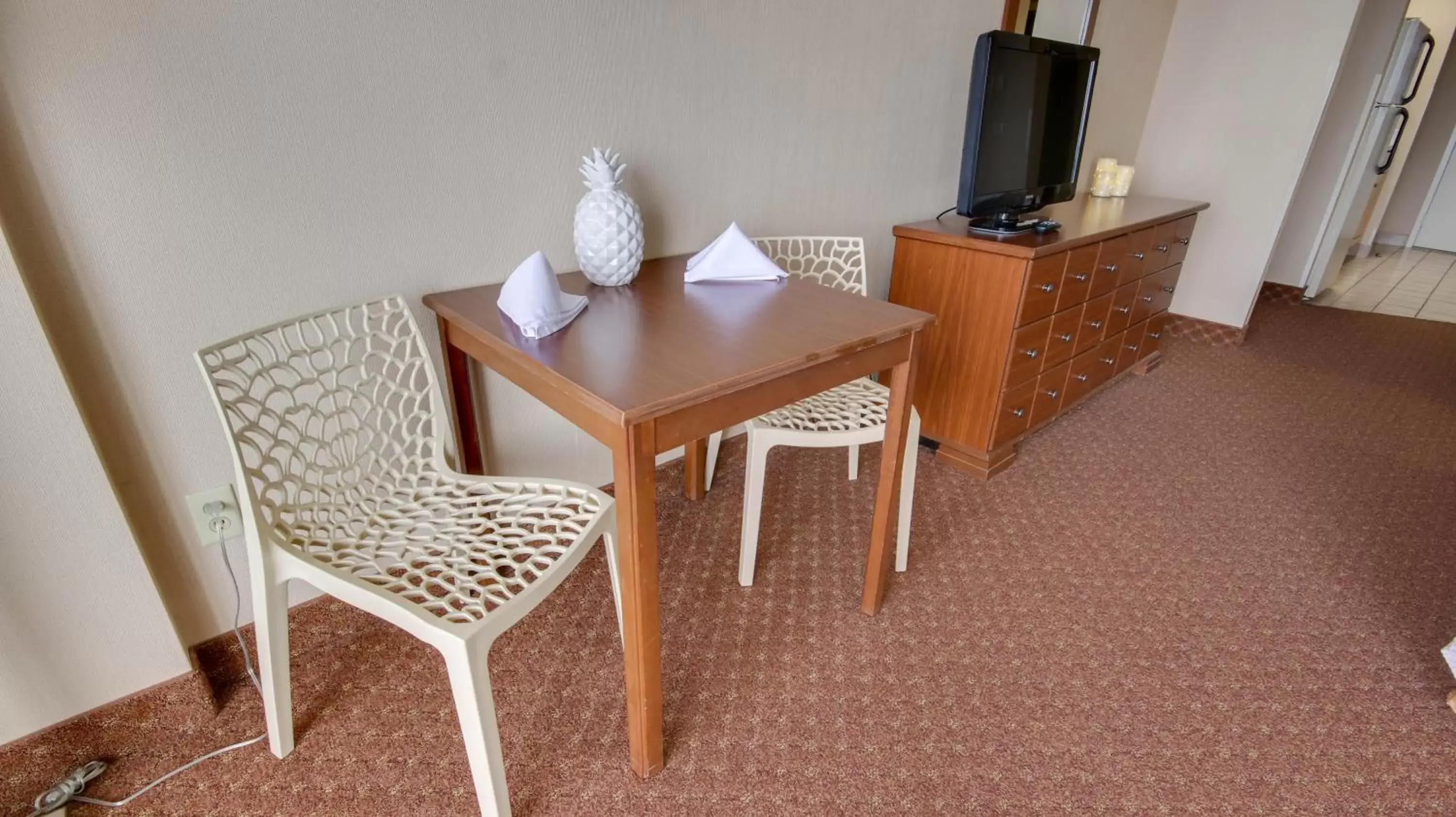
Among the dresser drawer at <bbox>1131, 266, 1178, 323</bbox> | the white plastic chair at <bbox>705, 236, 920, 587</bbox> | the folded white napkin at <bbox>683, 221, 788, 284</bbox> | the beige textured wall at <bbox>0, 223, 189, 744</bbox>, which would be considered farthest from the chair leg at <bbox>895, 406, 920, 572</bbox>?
the dresser drawer at <bbox>1131, 266, 1178, 323</bbox>

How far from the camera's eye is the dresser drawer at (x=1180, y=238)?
2.84m

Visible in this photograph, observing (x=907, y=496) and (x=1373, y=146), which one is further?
(x=1373, y=146)

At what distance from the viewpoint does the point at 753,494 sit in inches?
63.5

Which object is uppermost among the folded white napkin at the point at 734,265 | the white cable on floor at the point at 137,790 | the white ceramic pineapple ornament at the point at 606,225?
the white ceramic pineapple ornament at the point at 606,225

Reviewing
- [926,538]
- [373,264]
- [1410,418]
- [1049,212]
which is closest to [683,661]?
[926,538]

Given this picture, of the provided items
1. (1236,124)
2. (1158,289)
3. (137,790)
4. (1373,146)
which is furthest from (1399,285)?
(137,790)

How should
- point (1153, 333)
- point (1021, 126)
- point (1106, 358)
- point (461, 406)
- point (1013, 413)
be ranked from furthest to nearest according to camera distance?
point (1153, 333), point (1106, 358), point (1013, 413), point (1021, 126), point (461, 406)

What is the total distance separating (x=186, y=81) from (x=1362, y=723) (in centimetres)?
246

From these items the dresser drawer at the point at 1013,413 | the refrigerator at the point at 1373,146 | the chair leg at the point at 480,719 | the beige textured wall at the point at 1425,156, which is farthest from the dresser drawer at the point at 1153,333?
the beige textured wall at the point at 1425,156

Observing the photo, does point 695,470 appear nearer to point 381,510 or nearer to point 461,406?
point 461,406

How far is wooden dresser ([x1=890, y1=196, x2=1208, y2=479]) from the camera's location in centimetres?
205

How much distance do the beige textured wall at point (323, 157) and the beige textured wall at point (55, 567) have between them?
9 centimetres

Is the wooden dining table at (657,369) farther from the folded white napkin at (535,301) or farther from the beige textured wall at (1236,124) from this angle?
the beige textured wall at (1236,124)

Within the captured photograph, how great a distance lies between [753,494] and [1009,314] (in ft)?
3.29
